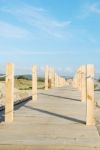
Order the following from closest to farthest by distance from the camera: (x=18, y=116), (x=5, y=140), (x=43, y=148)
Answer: (x=43, y=148) < (x=5, y=140) < (x=18, y=116)

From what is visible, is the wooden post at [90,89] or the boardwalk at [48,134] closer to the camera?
the boardwalk at [48,134]

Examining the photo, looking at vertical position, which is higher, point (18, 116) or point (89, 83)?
point (89, 83)

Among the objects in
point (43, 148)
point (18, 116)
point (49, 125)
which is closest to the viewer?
point (43, 148)

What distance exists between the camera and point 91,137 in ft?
30.0

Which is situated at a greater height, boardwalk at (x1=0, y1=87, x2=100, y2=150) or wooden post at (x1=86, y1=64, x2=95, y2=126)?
wooden post at (x1=86, y1=64, x2=95, y2=126)

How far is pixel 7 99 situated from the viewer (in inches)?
455

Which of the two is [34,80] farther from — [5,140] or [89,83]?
[5,140]

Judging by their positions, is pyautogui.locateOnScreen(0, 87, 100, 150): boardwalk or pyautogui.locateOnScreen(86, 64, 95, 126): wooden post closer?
pyautogui.locateOnScreen(0, 87, 100, 150): boardwalk

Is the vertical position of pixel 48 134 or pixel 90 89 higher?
pixel 90 89

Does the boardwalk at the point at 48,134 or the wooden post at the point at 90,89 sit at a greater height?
the wooden post at the point at 90,89

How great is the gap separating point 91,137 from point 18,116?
4035 millimetres

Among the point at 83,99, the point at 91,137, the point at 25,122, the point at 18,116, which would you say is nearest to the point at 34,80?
the point at 83,99

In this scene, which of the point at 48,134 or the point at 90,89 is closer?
the point at 48,134

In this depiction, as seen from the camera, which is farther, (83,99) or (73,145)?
(83,99)
